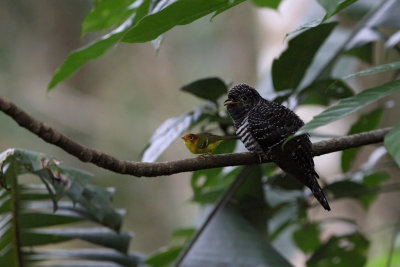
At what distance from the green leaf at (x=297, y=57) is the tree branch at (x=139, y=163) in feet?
1.85

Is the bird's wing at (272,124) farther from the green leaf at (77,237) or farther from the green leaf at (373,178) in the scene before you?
the green leaf at (373,178)

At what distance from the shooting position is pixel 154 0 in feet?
5.54

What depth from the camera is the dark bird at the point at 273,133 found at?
1773 mm

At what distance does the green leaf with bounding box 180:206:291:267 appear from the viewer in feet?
6.75

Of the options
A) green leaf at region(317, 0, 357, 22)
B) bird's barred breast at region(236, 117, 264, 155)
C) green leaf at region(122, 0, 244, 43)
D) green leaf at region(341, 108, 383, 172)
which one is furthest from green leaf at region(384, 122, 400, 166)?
green leaf at region(341, 108, 383, 172)

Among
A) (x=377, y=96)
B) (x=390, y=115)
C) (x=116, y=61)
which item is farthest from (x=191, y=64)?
(x=377, y=96)

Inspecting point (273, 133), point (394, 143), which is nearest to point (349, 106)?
point (394, 143)

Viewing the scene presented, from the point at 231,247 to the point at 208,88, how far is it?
0.63m

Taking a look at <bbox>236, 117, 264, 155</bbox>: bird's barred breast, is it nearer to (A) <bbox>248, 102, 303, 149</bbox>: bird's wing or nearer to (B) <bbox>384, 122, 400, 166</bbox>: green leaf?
(A) <bbox>248, 102, 303, 149</bbox>: bird's wing

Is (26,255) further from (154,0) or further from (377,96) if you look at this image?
(377,96)

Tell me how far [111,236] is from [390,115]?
2.84m

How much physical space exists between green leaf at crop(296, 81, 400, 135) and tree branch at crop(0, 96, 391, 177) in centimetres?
32

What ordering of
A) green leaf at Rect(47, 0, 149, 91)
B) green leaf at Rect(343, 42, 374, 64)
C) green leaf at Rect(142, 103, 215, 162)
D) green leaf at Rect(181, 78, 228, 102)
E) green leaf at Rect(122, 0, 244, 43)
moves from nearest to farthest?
green leaf at Rect(122, 0, 244, 43) → green leaf at Rect(47, 0, 149, 91) → green leaf at Rect(142, 103, 215, 162) → green leaf at Rect(181, 78, 228, 102) → green leaf at Rect(343, 42, 374, 64)

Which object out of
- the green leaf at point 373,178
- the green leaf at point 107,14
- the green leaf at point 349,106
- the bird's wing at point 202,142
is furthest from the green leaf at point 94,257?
the green leaf at point 349,106
